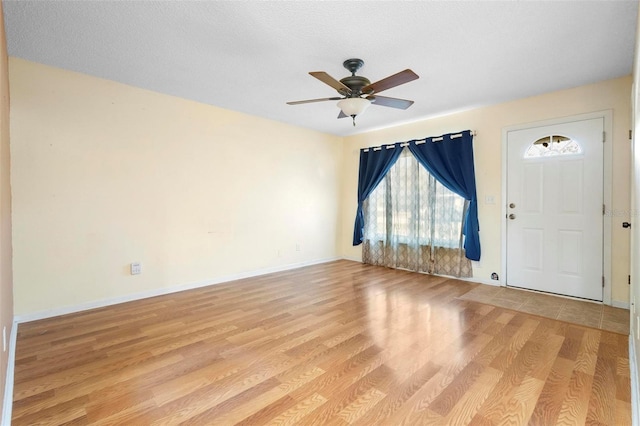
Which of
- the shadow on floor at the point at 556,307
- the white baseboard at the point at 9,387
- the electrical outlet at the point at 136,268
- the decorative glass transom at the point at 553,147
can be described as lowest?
the shadow on floor at the point at 556,307

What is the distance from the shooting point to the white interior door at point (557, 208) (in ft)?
11.2

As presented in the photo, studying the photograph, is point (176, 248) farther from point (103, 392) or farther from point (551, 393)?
point (551, 393)

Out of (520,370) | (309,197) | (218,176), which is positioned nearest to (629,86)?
(520,370)

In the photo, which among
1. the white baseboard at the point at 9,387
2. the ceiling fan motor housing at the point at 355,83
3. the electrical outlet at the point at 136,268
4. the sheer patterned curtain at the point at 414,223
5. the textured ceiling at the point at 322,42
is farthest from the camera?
the sheer patterned curtain at the point at 414,223

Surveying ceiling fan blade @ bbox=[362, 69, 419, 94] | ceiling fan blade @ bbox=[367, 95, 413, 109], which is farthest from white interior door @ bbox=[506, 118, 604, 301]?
ceiling fan blade @ bbox=[362, 69, 419, 94]

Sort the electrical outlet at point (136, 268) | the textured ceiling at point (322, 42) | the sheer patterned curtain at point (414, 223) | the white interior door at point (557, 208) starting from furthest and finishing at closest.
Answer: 1. the sheer patterned curtain at point (414, 223)
2. the electrical outlet at point (136, 268)
3. the white interior door at point (557, 208)
4. the textured ceiling at point (322, 42)

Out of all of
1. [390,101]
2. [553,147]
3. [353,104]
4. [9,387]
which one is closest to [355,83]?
[353,104]

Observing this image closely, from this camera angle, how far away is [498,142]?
13.4 feet

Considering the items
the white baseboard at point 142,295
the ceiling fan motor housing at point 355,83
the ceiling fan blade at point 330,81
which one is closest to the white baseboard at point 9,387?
the white baseboard at point 142,295

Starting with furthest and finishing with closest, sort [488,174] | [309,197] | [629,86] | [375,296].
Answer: [309,197] < [488,174] < [375,296] < [629,86]

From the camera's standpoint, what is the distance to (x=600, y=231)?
3.36m

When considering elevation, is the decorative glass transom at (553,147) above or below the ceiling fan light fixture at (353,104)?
below

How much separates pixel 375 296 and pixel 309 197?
2.38 m

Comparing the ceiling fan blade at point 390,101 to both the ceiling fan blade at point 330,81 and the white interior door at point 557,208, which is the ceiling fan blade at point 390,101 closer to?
the ceiling fan blade at point 330,81
